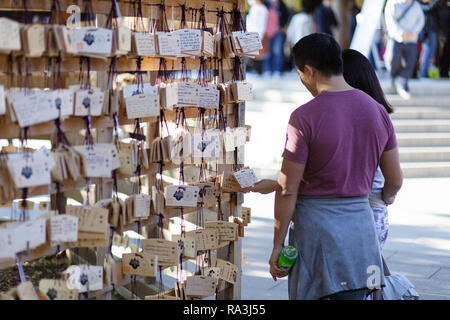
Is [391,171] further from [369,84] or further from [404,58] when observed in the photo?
[404,58]

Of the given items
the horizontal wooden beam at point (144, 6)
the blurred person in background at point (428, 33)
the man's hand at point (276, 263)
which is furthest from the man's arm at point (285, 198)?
the blurred person in background at point (428, 33)

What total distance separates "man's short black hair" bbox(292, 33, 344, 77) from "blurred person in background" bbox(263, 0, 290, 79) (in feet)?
35.3

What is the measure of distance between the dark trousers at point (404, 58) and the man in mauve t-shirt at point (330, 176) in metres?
7.74

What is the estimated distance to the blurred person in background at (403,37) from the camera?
1046cm

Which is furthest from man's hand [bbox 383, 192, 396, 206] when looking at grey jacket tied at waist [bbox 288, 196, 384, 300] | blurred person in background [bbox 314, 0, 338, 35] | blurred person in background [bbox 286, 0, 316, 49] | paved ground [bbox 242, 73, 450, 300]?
blurred person in background [bbox 314, 0, 338, 35]

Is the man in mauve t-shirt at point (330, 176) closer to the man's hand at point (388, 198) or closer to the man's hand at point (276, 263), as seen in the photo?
the man's hand at point (276, 263)

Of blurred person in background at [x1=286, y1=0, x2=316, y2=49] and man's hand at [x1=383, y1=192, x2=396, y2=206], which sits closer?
man's hand at [x1=383, y1=192, x2=396, y2=206]

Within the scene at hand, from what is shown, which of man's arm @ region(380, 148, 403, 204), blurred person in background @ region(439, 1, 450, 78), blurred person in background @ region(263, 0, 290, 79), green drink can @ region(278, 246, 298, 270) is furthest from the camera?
blurred person in background @ region(263, 0, 290, 79)

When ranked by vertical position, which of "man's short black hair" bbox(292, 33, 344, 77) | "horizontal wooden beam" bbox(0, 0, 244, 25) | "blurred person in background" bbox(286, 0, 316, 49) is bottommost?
"man's short black hair" bbox(292, 33, 344, 77)

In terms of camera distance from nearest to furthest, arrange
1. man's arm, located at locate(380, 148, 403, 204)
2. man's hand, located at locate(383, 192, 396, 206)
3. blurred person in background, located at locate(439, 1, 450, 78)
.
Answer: man's arm, located at locate(380, 148, 403, 204)
man's hand, located at locate(383, 192, 396, 206)
blurred person in background, located at locate(439, 1, 450, 78)

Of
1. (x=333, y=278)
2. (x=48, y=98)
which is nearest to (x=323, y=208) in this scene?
(x=333, y=278)

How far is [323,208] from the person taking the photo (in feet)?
10.00

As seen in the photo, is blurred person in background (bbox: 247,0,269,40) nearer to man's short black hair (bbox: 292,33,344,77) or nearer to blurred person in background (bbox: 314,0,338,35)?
blurred person in background (bbox: 314,0,338,35)

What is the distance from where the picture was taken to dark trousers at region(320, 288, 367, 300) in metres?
3.06
